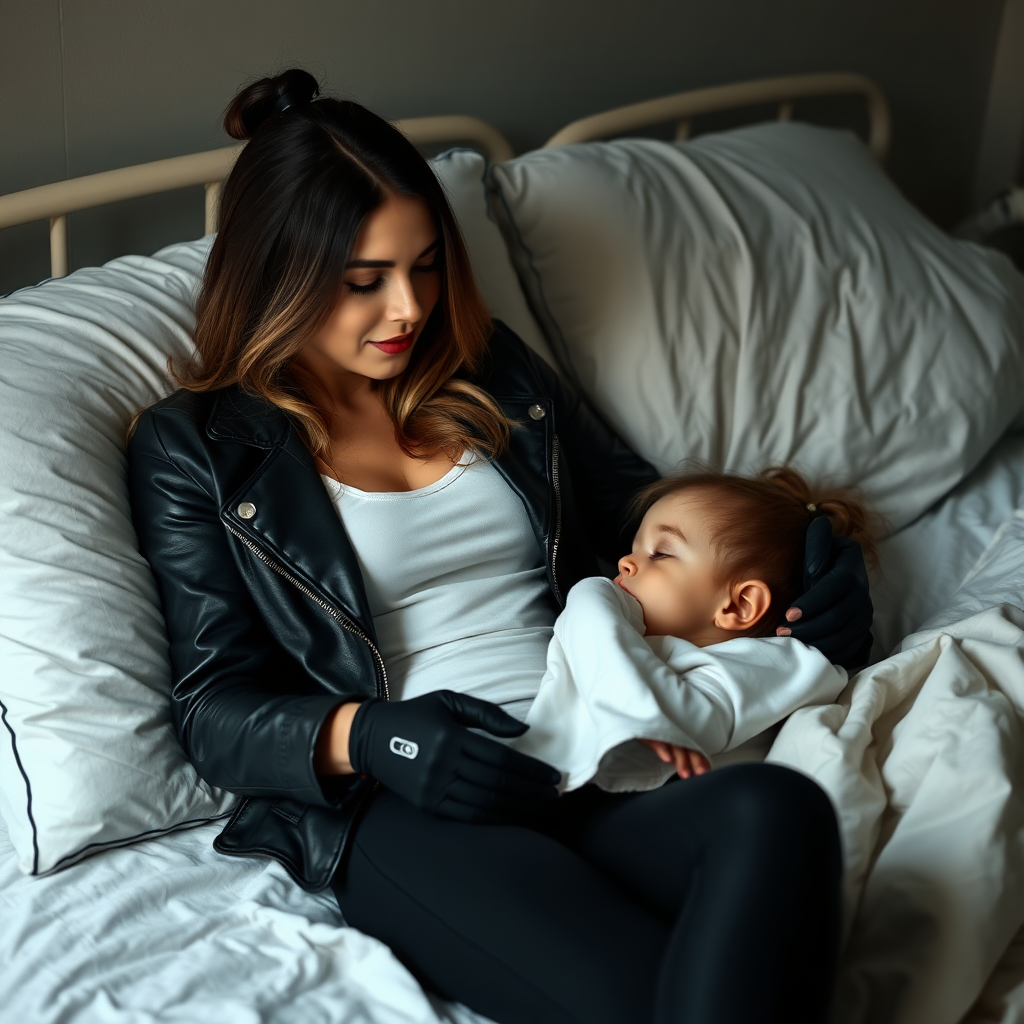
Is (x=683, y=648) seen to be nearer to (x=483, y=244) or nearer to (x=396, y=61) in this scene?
(x=483, y=244)

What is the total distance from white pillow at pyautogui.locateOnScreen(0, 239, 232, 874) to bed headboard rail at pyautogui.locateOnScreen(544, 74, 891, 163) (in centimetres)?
115

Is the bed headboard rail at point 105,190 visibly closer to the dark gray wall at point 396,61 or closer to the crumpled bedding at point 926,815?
the dark gray wall at point 396,61

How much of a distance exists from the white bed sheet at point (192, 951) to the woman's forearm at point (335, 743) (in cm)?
16

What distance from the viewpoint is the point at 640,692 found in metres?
1.12

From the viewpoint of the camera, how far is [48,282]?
152cm

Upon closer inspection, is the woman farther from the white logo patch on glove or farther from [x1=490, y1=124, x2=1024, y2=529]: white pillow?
[x1=490, y1=124, x2=1024, y2=529]: white pillow

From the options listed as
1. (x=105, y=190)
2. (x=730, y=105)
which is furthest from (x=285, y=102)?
(x=730, y=105)

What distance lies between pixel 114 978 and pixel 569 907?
433 mm

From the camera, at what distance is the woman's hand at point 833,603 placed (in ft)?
4.45

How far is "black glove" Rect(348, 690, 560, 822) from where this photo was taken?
1085 mm

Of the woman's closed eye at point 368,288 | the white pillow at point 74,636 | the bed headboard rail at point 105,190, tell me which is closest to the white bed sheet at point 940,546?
the woman's closed eye at point 368,288

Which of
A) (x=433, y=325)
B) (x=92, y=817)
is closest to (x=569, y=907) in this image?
(x=92, y=817)

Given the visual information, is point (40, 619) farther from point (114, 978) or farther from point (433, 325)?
point (433, 325)

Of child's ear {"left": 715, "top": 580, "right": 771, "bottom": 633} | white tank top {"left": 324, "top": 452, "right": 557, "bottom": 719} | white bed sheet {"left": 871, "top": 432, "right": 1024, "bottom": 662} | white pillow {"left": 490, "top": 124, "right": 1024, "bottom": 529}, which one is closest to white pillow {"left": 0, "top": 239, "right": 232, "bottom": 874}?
white tank top {"left": 324, "top": 452, "right": 557, "bottom": 719}
